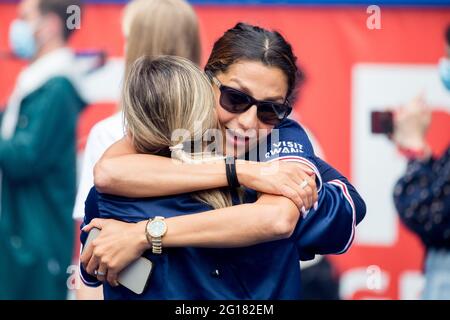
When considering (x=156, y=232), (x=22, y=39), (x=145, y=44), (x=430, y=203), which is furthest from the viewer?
(x=22, y=39)

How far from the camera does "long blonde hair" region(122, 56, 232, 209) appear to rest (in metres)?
1.97

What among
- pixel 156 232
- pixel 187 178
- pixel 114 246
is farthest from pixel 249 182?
pixel 114 246

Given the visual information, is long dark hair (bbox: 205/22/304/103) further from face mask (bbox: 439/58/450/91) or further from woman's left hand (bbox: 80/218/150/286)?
face mask (bbox: 439/58/450/91)

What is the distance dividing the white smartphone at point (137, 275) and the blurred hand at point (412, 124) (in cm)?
217

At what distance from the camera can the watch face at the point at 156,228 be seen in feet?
6.42

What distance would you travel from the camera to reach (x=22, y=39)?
3.99 meters

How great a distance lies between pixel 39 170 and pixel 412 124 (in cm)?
177

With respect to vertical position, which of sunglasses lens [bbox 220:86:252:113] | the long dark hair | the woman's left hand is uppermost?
the long dark hair

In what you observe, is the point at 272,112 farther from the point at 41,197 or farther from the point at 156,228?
the point at 41,197

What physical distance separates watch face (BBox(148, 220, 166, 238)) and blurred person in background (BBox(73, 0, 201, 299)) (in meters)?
0.72

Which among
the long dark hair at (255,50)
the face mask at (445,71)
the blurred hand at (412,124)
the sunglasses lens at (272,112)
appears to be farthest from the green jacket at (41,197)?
the sunglasses lens at (272,112)

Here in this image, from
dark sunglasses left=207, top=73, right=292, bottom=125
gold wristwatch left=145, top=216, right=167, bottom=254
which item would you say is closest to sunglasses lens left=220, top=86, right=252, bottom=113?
dark sunglasses left=207, top=73, right=292, bottom=125

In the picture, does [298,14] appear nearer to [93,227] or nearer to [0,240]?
[0,240]

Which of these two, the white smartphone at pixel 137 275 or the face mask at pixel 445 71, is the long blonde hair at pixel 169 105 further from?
the face mask at pixel 445 71
